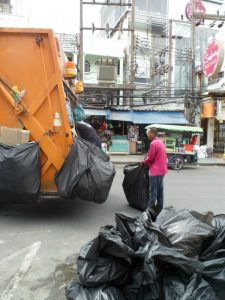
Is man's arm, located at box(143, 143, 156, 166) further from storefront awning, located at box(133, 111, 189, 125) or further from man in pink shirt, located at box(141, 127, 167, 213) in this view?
storefront awning, located at box(133, 111, 189, 125)

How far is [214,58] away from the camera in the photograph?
17125 millimetres

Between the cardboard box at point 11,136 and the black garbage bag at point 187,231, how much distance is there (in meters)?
2.86

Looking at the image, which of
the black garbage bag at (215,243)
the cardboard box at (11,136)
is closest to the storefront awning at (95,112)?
the cardboard box at (11,136)

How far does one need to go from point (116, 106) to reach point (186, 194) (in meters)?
13.0

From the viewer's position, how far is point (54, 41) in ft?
17.4

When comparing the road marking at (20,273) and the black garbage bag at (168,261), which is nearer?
the black garbage bag at (168,261)

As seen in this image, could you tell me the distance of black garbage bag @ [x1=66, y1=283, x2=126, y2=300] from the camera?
257 cm

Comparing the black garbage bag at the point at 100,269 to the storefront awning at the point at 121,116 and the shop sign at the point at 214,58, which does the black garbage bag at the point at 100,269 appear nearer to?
the shop sign at the point at 214,58

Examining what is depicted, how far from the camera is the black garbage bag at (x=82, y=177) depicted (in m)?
4.98

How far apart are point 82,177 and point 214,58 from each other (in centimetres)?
1417

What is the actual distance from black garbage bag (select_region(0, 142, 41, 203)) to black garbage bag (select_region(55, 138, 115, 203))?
0.36m

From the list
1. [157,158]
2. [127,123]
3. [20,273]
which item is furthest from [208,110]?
[20,273]

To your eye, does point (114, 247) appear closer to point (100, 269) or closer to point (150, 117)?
point (100, 269)

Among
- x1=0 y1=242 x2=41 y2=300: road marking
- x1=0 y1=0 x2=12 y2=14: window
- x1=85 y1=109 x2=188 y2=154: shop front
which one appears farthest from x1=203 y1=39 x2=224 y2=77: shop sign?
x1=0 y1=242 x2=41 y2=300: road marking
